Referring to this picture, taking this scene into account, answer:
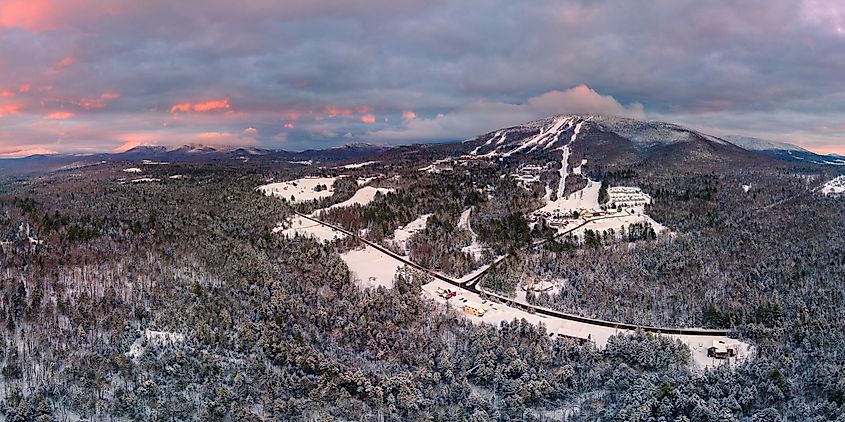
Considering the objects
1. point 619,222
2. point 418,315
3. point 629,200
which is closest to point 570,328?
point 418,315

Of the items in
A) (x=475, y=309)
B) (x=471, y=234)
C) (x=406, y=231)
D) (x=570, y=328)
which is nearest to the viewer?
(x=570, y=328)

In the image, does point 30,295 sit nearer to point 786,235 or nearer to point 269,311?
point 269,311

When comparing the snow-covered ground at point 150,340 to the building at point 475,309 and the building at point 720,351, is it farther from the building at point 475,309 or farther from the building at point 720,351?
the building at point 720,351

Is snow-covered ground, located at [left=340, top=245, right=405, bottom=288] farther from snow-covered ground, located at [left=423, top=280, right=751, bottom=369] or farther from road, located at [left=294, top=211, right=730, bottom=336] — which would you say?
snow-covered ground, located at [left=423, top=280, right=751, bottom=369]

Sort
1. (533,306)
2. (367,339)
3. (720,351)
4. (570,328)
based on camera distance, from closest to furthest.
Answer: (720,351) < (367,339) < (570,328) < (533,306)

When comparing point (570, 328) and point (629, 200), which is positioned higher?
point (629, 200)

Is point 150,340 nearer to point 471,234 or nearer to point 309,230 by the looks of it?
point 309,230

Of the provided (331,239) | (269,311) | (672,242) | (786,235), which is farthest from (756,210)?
(269,311)
